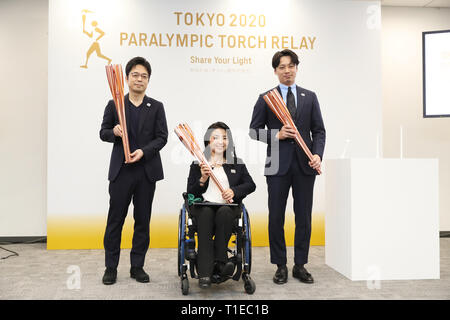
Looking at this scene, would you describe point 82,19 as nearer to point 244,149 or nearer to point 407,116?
point 244,149

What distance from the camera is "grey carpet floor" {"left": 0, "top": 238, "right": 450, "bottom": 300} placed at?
8.38 ft

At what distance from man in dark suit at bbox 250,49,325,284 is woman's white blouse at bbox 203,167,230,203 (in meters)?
0.32

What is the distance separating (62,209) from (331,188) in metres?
2.58

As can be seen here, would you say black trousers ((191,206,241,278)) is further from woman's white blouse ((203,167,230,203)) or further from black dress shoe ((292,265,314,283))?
black dress shoe ((292,265,314,283))

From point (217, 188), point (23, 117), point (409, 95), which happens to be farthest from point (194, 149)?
point (409, 95)

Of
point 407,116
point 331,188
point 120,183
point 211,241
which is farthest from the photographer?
point 407,116

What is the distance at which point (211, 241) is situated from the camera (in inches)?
97.4

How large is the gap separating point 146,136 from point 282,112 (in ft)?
3.11

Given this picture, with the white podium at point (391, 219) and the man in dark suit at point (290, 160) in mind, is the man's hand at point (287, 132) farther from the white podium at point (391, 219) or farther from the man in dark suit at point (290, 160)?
the white podium at point (391, 219)

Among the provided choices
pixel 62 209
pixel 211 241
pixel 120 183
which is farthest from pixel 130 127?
pixel 62 209

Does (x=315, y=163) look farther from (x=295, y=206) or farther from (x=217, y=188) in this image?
(x=217, y=188)

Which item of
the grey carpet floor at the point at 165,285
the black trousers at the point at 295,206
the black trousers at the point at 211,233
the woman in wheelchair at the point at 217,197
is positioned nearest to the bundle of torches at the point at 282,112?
the black trousers at the point at 295,206

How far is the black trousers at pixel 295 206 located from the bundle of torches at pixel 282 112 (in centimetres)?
13

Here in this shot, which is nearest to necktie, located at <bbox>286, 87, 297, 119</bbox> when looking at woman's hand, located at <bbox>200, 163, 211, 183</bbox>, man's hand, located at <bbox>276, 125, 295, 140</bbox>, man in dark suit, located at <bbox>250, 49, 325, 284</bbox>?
man in dark suit, located at <bbox>250, 49, 325, 284</bbox>
